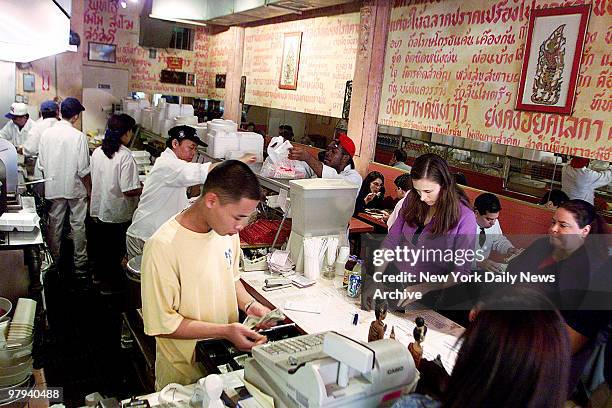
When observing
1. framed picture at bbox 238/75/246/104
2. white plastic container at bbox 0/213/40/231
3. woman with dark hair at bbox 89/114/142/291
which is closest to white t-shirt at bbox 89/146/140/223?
woman with dark hair at bbox 89/114/142/291

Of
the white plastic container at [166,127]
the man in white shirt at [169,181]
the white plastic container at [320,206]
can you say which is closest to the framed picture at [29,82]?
the white plastic container at [166,127]

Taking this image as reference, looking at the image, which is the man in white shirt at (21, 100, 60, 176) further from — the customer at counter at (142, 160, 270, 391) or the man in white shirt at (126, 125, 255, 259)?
the customer at counter at (142, 160, 270, 391)

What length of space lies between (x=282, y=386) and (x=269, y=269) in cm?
174

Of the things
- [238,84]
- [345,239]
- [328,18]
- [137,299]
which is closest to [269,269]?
[345,239]

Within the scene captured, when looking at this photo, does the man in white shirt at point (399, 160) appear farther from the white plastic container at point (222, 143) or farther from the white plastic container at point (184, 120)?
the white plastic container at point (184, 120)

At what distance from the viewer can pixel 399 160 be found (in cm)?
559

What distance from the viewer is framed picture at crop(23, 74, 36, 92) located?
809cm

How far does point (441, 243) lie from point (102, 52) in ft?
26.3

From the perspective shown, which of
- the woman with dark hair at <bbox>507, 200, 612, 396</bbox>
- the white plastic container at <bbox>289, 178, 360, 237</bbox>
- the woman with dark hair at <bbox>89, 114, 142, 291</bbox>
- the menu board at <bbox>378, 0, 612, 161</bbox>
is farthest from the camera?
the woman with dark hair at <bbox>89, 114, 142, 291</bbox>

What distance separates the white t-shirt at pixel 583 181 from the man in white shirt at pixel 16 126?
23.9ft

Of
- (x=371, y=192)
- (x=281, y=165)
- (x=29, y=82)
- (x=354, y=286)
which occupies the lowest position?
(x=354, y=286)

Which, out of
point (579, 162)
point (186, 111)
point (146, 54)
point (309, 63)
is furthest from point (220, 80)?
point (579, 162)

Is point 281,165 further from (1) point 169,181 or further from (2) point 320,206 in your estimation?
(1) point 169,181

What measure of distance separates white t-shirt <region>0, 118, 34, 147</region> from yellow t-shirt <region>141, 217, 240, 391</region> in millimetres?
6541
